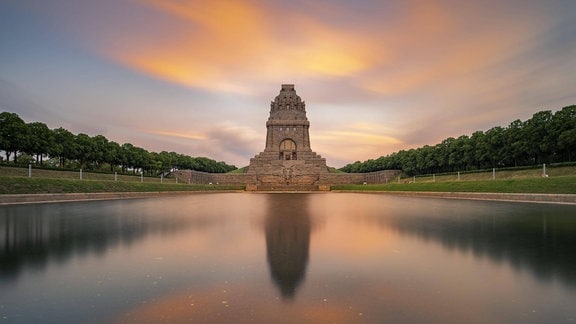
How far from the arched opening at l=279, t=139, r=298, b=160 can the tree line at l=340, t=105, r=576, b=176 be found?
25417 mm

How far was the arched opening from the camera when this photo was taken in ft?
241

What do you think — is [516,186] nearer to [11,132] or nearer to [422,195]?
[422,195]

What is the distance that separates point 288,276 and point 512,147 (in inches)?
1809

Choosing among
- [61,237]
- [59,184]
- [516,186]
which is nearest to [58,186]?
[59,184]

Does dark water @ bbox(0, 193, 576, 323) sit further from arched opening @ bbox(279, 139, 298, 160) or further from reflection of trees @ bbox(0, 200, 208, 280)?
arched opening @ bbox(279, 139, 298, 160)

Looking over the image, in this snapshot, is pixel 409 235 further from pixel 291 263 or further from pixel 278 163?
pixel 278 163

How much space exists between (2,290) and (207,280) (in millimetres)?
2467

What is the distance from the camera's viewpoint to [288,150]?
243ft

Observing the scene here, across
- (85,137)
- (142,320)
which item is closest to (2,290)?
(142,320)

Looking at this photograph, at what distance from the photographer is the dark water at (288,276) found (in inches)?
138

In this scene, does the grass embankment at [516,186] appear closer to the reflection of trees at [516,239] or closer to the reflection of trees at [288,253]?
the reflection of trees at [516,239]

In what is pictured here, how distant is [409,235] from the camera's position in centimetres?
827

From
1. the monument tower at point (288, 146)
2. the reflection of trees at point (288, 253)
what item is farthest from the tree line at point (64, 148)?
the reflection of trees at point (288, 253)

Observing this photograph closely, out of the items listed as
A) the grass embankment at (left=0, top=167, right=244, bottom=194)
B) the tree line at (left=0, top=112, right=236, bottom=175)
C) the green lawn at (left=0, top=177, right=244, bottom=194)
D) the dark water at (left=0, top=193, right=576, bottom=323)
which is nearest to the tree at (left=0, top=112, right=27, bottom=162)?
the tree line at (left=0, top=112, right=236, bottom=175)
